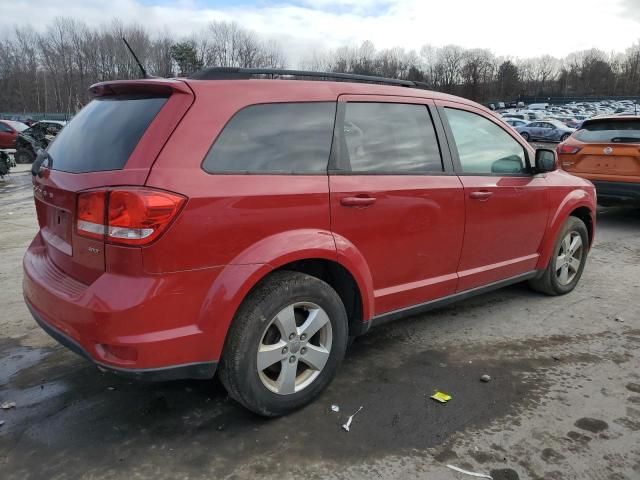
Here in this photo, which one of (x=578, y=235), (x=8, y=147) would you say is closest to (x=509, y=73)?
(x=8, y=147)

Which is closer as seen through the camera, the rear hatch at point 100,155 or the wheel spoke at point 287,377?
the rear hatch at point 100,155

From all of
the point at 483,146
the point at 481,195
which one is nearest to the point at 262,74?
the point at 481,195

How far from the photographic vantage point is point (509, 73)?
10562cm

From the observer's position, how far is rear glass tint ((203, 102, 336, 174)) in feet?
8.53

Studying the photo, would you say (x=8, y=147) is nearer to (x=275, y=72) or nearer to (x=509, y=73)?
(x=275, y=72)

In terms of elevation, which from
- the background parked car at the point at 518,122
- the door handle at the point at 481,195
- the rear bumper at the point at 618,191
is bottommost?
the rear bumper at the point at 618,191

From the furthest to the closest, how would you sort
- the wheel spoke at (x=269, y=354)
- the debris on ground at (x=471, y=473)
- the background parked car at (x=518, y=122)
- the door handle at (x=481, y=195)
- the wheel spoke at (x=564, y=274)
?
1. the background parked car at (x=518, y=122)
2. the wheel spoke at (x=564, y=274)
3. the door handle at (x=481, y=195)
4. the wheel spoke at (x=269, y=354)
5. the debris on ground at (x=471, y=473)

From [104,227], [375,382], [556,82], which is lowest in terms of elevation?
[375,382]

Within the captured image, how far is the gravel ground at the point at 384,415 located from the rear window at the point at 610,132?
448 centimetres

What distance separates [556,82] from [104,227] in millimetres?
131049

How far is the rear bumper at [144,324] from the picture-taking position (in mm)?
2342

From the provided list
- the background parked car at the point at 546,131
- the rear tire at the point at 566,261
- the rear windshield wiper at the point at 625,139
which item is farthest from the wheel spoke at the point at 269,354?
the background parked car at the point at 546,131

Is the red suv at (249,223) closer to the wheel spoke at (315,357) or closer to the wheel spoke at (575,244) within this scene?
the wheel spoke at (315,357)

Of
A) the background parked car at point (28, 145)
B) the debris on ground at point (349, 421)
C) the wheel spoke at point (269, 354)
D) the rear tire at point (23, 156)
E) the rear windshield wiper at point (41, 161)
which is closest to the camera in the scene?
the wheel spoke at point (269, 354)
